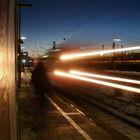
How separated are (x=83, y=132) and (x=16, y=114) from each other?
381 inches

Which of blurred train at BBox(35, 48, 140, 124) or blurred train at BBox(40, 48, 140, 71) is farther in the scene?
blurred train at BBox(40, 48, 140, 71)

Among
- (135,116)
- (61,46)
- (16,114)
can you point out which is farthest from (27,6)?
(16,114)

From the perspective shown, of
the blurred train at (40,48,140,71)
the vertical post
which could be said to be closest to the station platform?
the blurred train at (40,48,140,71)

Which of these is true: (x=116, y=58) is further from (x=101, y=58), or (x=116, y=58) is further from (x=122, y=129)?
(x=122, y=129)

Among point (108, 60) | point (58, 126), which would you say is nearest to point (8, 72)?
point (58, 126)

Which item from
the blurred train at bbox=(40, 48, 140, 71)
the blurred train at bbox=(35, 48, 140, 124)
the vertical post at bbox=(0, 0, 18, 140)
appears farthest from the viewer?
the blurred train at bbox=(40, 48, 140, 71)

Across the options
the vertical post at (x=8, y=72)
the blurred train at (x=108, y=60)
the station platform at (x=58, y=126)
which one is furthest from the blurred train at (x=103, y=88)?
the vertical post at (x=8, y=72)

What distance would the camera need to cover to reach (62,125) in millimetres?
12141

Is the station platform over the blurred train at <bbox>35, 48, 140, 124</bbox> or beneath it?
beneath

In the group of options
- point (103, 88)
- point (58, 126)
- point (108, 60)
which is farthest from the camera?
point (108, 60)

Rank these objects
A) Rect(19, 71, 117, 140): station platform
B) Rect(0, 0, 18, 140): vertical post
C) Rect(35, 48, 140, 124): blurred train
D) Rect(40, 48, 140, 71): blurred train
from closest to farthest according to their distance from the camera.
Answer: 1. Rect(0, 0, 18, 140): vertical post
2. Rect(19, 71, 117, 140): station platform
3. Rect(35, 48, 140, 124): blurred train
4. Rect(40, 48, 140, 71): blurred train

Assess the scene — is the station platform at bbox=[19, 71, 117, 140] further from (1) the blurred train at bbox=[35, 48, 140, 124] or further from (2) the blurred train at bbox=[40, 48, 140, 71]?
(2) the blurred train at bbox=[40, 48, 140, 71]

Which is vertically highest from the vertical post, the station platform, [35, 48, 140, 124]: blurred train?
the vertical post

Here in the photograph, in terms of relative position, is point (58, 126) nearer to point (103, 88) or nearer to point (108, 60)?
point (103, 88)
